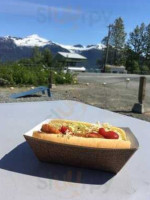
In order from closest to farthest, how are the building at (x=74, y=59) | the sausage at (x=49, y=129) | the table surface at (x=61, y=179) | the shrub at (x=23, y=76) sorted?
1. the table surface at (x=61, y=179)
2. the sausage at (x=49, y=129)
3. the shrub at (x=23, y=76)
4. the building at (x=74, y=59)

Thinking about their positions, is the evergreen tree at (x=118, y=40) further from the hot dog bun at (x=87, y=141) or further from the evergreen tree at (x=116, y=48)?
the hot dog bun at (x=87, y=141)

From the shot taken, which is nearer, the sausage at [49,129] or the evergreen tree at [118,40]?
the sausage at [49,129]

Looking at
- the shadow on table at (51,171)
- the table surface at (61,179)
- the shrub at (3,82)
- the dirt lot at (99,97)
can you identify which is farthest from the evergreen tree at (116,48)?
the shadow on table at (51,171)

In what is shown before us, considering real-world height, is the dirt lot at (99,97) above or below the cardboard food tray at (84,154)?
below

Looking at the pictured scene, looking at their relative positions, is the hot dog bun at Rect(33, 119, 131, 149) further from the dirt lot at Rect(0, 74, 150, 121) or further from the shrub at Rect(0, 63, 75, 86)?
the shrub at Rect(0, 63, 75, 86)

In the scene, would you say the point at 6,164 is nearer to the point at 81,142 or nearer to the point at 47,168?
the point at 47,168

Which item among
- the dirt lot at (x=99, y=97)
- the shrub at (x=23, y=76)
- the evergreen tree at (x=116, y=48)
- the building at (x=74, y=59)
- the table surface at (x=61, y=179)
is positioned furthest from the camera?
the building at (x=74, y=59)

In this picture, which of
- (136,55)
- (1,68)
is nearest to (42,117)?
(1,68)

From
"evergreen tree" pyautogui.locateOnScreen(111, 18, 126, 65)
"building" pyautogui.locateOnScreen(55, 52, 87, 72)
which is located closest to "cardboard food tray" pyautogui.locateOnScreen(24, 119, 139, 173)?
"evergreen tree" pyautogui.locateOnScreen(111, 18, 126, 65)

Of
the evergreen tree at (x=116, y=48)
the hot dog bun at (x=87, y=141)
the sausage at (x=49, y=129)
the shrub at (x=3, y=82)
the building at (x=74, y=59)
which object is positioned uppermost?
the evergreen tree at (x=116, y=48)
